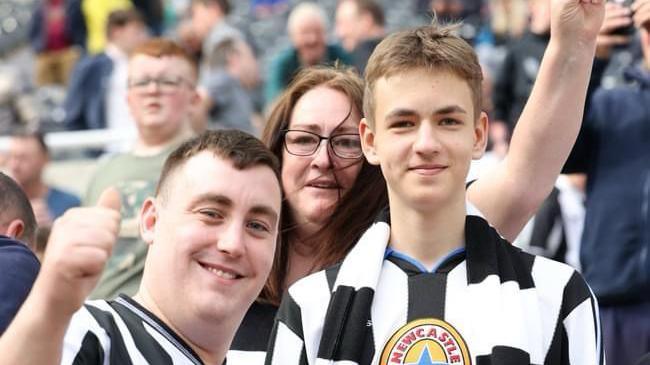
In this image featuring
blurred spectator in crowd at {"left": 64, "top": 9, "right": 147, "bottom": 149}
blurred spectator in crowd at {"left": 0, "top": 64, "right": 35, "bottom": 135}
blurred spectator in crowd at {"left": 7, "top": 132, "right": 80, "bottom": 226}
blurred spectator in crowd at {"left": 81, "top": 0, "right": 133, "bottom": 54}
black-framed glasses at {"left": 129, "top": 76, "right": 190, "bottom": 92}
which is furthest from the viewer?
blurred spectator in crowd at {"left": 81, "top": 0, "right": 133, "bottom": 54}

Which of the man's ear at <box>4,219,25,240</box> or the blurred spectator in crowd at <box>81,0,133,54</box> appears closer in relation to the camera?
the man's ear at <box>4,219,25,240</box>

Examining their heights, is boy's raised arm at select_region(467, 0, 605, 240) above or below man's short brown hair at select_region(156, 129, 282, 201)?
above

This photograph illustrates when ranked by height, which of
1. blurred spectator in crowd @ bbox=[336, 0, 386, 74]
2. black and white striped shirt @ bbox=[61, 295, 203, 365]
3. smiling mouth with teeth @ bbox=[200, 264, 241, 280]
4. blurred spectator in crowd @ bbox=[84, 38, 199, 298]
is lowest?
black and white striped shirt @ bbox=[61, 295, 203, 365]

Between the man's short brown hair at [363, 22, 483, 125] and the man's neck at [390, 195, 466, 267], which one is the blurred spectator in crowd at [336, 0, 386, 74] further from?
the man's neck at [390, 195, 466, 267]

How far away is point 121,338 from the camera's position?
125 inches

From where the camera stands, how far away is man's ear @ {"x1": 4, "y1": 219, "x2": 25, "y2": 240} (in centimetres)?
388

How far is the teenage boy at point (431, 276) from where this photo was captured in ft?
11.5

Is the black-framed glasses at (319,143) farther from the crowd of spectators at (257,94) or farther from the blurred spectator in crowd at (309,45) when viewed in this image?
the blurred spectator in crowd at (309,45)

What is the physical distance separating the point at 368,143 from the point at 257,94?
928cm

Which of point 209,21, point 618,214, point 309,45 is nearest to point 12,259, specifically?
point 618,214

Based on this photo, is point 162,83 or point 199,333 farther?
point 162,83

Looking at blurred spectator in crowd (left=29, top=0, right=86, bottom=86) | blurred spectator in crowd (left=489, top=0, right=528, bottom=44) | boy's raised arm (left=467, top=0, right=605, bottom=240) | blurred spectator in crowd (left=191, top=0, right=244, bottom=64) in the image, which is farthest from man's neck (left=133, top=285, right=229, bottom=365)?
blurred spectator in crowd (left=29, top=0, right=86, bottom=86)

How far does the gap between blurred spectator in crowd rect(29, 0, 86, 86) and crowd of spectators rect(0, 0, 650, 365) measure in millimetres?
15

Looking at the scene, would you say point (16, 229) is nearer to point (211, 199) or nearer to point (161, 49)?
point (211, 199)
